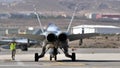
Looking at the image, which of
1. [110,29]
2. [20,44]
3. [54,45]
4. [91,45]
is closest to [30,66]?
[54,45]

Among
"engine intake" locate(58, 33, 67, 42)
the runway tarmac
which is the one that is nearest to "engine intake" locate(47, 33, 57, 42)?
"engine intake" locate(58, 33, 67, 42)

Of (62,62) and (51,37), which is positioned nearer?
(62,62)

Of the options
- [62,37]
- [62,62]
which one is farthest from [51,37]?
[62,62]

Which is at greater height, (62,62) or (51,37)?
(51,37)

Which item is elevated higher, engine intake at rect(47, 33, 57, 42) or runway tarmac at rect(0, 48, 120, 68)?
engine intake at rect(47, 33, 57, 42)

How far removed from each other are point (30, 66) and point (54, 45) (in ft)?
19.8

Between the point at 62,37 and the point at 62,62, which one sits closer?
the point at 62,62

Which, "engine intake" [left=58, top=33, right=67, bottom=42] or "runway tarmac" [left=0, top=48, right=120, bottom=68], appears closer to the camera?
"runway tarmac" [left=0, top=48, right=120, bottom=68]

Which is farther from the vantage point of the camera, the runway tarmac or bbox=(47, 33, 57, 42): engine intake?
bbox=(47, 33, 57, 42): engine intake

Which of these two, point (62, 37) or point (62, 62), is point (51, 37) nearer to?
point (62, 37)

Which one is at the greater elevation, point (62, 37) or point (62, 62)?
point (62, 37)

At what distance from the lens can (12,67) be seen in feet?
123

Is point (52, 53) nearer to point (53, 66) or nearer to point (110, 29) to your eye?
point (53, 66)

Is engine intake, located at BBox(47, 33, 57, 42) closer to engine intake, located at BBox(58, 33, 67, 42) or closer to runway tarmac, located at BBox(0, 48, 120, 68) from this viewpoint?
engine intake, located at BBox(58, 33, 67, 42)
